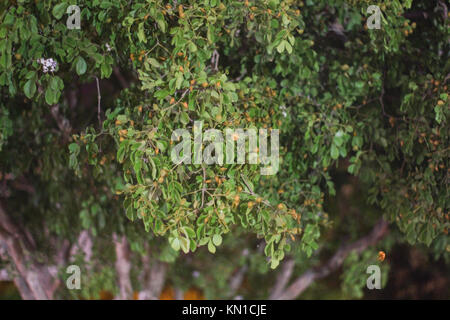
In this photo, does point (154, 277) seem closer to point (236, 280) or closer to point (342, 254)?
point (236, 280)

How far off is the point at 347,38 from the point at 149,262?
478 cm

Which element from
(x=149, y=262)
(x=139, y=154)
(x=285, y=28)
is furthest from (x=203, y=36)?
(x=149, y=262)

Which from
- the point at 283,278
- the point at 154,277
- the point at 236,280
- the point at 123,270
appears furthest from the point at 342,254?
the point at 123,270

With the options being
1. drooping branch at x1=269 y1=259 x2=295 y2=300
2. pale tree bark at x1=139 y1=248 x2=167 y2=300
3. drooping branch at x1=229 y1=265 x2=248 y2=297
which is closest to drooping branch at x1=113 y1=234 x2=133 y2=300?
pale tree bark at x1=139 y1=248 x2=167 y2=300

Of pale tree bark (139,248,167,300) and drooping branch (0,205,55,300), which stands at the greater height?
drooping branch (0,205,55,300)

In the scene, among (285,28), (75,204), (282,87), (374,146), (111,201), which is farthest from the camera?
(75,204)

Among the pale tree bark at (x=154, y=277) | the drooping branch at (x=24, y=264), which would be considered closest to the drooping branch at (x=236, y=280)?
the pale tree bark at (x=154, y=277)

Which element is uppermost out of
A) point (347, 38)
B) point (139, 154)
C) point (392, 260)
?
Result: point (347, 38)

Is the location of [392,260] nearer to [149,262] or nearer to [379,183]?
[149,262]

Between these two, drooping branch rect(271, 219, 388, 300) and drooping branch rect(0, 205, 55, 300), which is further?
drooping branch rect(271, 219, 388, 300)

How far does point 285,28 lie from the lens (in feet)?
10.9

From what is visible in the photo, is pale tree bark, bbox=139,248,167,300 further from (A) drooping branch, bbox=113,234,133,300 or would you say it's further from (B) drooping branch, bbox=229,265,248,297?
(B) drooping branch, bbox=229,265,248,297

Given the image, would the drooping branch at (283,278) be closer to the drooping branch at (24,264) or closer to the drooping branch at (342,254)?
the drooping branch at (342,254)

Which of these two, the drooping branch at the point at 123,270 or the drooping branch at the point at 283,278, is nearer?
the drooping branch at the point at 123,270
